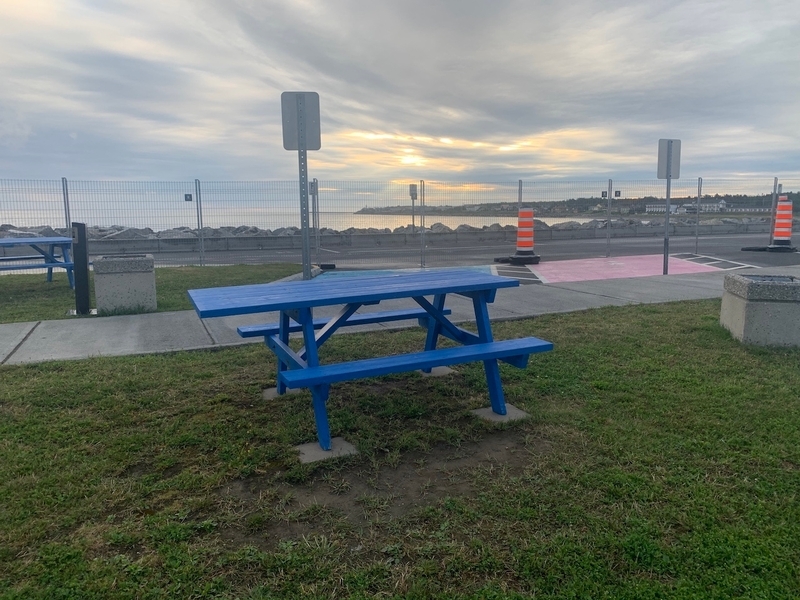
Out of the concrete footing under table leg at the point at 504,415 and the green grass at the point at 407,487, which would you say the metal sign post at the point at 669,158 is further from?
the concrete footing under table leg at the point at 504,415

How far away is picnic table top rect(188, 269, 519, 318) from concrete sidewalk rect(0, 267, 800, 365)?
1.91m

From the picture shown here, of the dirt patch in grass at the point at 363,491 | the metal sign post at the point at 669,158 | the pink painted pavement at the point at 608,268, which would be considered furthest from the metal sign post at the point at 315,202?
the dirt patch in grass at the point at 363,491

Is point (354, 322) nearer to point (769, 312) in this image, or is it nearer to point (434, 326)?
point (434, 326)

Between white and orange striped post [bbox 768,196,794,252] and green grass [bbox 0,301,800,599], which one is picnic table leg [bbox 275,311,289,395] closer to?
green grass [bbox 0,301,800,599]

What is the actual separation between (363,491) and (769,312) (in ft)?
15.2

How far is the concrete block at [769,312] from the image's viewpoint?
226 inches

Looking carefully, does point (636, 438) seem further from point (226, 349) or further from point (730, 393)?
point (226, 349)

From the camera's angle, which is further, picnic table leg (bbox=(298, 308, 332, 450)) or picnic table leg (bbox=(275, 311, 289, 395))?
picnic table leg (bbox=(275, 311, 289, 395))

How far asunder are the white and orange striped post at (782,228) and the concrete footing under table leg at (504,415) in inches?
629

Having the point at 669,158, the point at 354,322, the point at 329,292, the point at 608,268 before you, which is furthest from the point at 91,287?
the point at 608,268

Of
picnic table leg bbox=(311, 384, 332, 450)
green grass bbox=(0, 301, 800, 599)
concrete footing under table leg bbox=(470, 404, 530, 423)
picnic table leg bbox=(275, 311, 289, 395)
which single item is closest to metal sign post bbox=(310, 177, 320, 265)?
green grass bbox=(0, 301, 800, 599)

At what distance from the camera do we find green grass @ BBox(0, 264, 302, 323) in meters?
8.09

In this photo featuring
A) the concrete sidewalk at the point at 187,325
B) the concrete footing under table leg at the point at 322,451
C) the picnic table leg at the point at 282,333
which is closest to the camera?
the concrete footing under table leg at the point at 322,451

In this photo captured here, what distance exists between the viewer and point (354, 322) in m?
4.99
